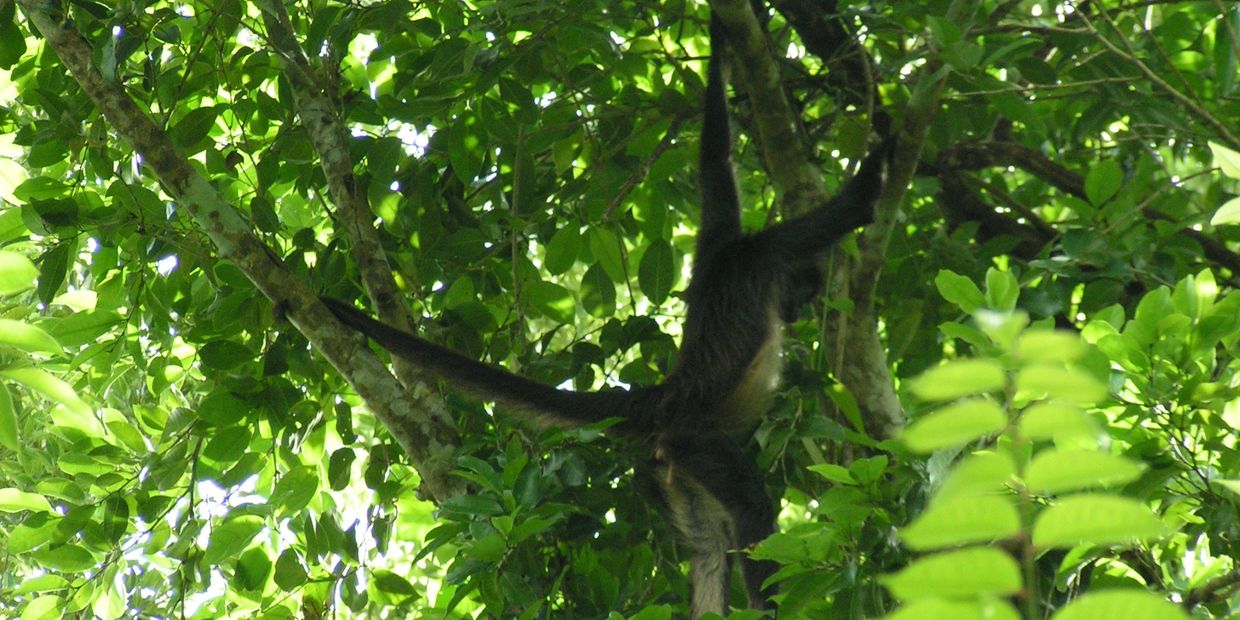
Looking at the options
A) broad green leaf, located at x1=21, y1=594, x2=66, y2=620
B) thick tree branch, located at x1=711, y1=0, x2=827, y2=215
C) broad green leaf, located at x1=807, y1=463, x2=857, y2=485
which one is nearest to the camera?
broad green leaf, located at x1=807, y1=463, x2=857, y2=485

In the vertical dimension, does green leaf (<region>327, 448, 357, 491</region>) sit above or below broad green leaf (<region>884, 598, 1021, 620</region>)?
above

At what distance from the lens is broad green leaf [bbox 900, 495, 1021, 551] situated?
0.82 metres

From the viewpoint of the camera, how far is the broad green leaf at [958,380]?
0.87 meters

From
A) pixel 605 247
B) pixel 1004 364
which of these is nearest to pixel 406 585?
pixel 605 247

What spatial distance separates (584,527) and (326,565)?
1015mm

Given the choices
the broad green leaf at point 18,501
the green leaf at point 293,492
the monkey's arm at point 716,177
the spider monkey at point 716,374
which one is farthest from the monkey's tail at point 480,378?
the monkey's arm at point 716,177

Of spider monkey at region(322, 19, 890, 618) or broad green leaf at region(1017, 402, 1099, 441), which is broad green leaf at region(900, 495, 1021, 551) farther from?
spider monkey at region(322, 19, 890, 618)

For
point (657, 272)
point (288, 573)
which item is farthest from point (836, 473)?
point (288, 573)

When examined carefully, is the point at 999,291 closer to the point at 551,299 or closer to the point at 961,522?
the point at 961,522

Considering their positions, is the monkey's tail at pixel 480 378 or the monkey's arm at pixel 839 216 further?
the monkey's arm at pixel 839 216

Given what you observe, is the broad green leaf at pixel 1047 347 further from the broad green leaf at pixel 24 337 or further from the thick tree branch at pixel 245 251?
the thick tree branch at pixel 245 251

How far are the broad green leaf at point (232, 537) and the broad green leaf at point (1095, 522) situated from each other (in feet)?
8.29

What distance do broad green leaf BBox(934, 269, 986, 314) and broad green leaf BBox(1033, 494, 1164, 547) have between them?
4.73 ft

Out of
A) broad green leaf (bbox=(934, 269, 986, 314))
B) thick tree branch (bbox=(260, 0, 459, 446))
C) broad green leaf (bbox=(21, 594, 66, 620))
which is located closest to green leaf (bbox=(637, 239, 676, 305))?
thick tree branch (bbox=(260, 0, 459, 446))
